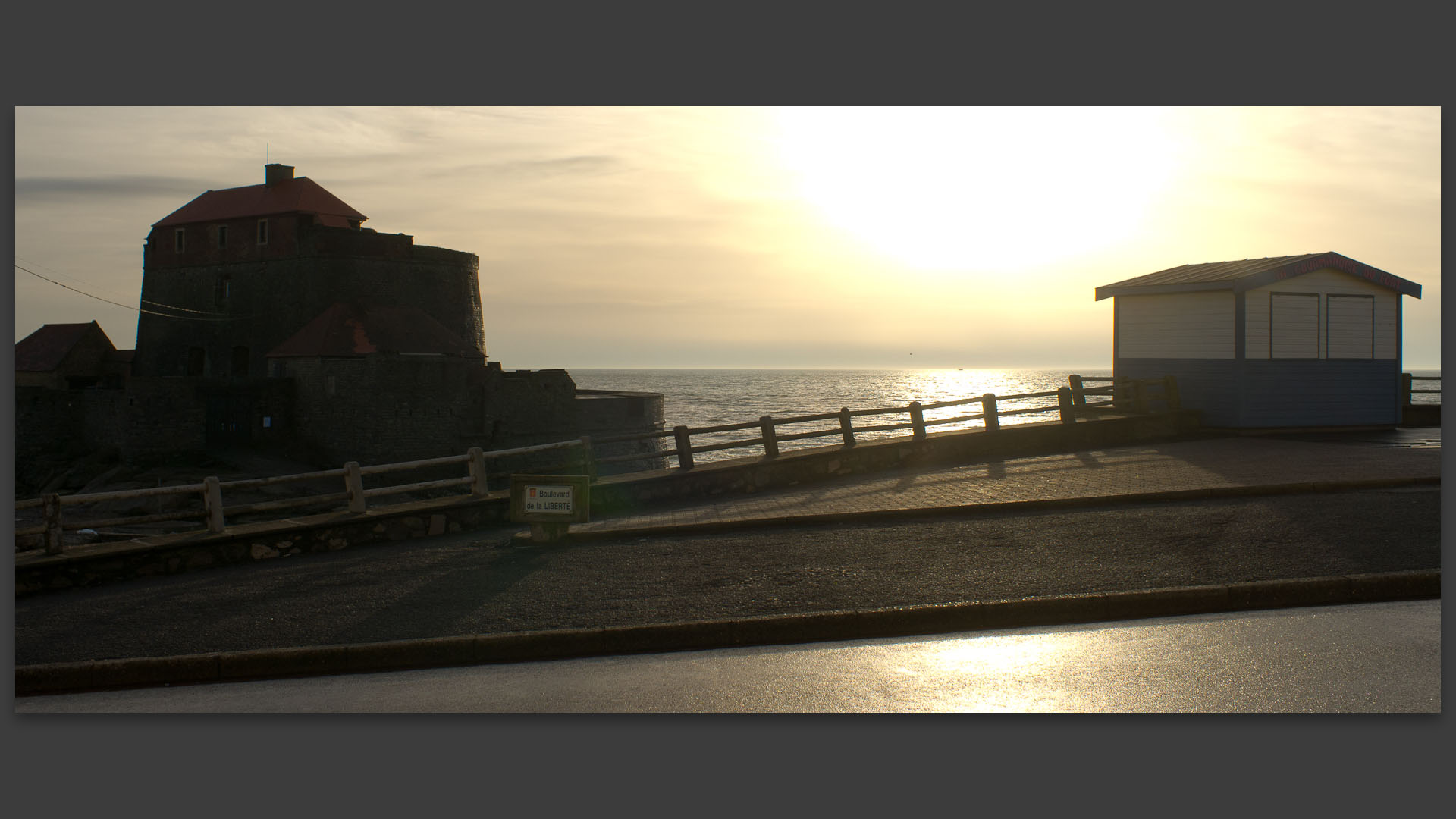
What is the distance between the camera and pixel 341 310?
47.7m

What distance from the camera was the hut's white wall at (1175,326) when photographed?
1883 cm

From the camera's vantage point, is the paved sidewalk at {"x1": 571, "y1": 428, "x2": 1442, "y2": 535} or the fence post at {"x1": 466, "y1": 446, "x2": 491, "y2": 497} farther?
the fence post at {"x1": 466, "y1": 446, "x2": 491, "y2": 497}

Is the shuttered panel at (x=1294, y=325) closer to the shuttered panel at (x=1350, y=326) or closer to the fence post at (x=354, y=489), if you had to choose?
the shuttered panel at (x=1350, y=326)

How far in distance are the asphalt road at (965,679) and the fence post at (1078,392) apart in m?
13.4

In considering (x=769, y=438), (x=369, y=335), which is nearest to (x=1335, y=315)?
(x=769, y=438)

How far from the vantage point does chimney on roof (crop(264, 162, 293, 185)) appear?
5116 cm

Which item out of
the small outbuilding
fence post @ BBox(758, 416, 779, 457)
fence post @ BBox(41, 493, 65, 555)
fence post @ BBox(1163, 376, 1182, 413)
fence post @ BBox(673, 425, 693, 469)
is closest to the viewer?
fence post @ BBox(41, 493, 65, 555)

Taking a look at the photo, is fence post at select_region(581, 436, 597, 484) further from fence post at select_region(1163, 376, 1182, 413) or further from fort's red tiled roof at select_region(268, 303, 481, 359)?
fort's red tiled roof at select_region(268, 303, 481, 359)

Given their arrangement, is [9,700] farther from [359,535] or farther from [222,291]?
[222,291]

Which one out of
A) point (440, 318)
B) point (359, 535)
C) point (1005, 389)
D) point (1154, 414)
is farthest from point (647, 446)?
→ point (1005, 389)

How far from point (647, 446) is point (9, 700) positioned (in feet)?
124

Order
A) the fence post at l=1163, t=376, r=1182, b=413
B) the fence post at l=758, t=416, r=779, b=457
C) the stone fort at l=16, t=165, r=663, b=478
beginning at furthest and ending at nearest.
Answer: the stone fort at l=16, t=165, r=663, b=478
the fence post at l=1163, t=376, r=1182, b=413
the fence post at l=758, t=416, r=779, b=457

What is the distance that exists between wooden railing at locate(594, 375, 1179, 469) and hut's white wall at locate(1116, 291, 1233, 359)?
0.75 meters

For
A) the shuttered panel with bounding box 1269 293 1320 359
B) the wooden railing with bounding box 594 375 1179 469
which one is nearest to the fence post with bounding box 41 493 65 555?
the wooden railing with bounding box 594 375 1179 469
